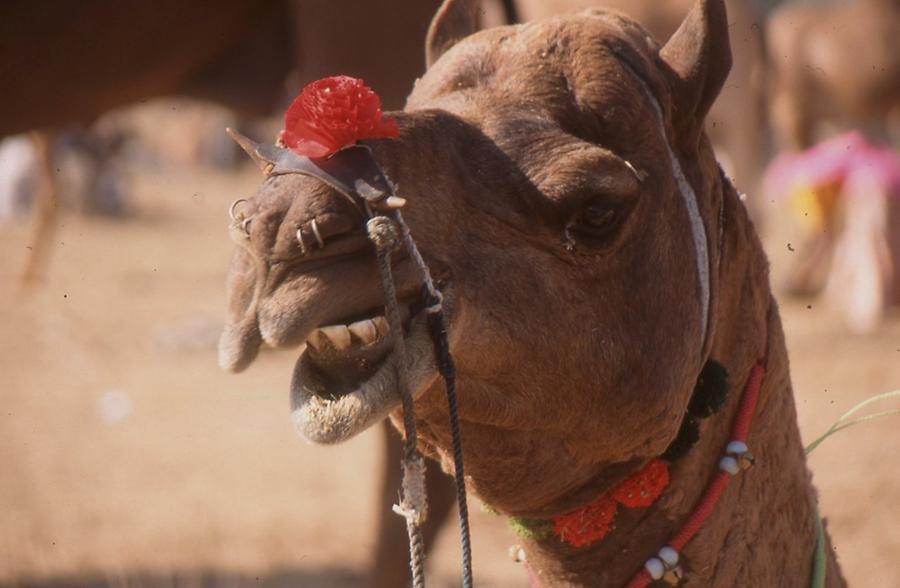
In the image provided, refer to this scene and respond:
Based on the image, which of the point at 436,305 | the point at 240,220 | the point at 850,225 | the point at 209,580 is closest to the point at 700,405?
the point at 436,305

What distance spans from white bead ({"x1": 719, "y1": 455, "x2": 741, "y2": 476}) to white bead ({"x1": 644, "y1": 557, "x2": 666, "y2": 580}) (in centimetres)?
21

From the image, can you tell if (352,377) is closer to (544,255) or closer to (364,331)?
(364,331)

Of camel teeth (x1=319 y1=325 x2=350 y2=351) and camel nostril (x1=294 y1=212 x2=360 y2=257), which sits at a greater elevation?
camel nostril (x1=294 y1=212 x2=360 y2=257)

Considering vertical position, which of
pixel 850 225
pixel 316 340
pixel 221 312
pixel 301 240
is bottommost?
pixel 221 312

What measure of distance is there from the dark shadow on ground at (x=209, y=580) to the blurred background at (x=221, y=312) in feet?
0.06

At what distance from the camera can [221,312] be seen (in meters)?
12.0

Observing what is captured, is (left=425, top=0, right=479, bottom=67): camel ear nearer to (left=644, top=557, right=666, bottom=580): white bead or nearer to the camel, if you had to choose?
the camel

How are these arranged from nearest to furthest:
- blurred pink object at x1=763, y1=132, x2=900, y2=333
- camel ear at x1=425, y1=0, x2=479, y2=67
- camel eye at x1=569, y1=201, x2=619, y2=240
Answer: camel eye at x1=569, y1=201, x2=619, y2=240
camel ear at x1=425, y1=0, x2=479, y2=67
blurred pink object at x1=763, y1=132, x2=900, y2=333

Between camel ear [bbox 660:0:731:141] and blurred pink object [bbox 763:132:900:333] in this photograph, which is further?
blurred pink object [bbox 763:132:900:333]

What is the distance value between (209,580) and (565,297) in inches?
144

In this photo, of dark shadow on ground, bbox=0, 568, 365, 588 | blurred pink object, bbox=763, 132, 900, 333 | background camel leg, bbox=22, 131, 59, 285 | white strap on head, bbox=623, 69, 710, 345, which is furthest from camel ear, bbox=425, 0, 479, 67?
blurred pink object, bbox=763, 132, 900, 333

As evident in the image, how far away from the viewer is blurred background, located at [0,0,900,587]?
4.50 metres

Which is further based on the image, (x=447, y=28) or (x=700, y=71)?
(x=447, y=28)

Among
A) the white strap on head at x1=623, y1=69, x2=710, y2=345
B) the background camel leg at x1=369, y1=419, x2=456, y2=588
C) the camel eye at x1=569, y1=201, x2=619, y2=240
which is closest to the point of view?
the camel eye at x1=569, y1=201, x2=619, y2=240
